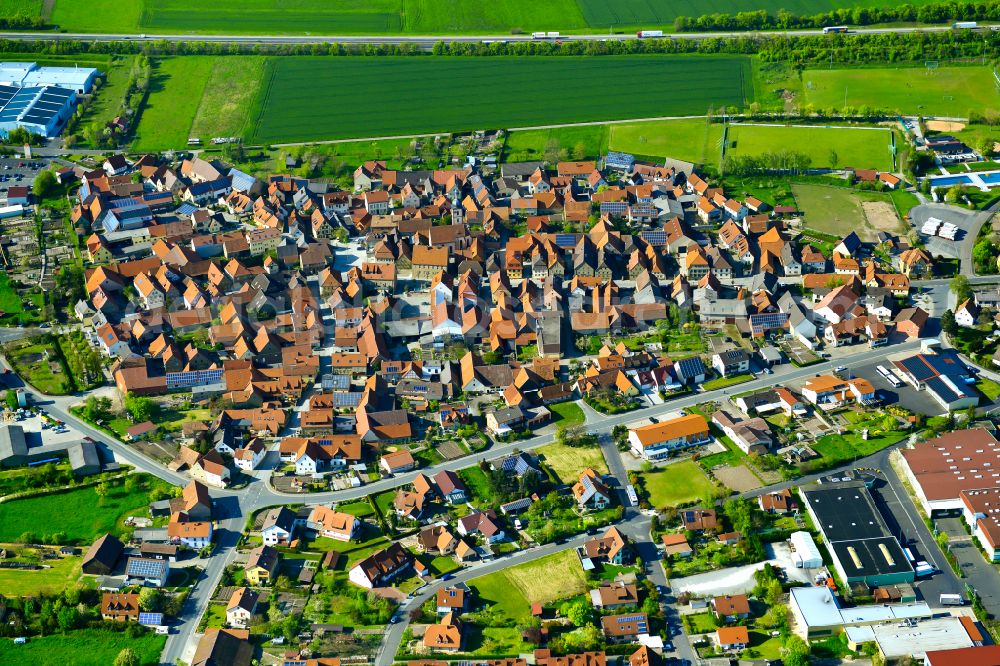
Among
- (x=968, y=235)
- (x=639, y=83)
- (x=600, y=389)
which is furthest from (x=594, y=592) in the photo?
(x=639, y=83)

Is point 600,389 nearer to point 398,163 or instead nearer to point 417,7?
point 398,163

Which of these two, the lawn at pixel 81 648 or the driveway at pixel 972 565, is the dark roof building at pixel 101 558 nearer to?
the lawn at pixel 81 648

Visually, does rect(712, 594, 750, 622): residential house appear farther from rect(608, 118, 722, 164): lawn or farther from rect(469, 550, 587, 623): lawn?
rect(608, 118, 722, 164): lawn

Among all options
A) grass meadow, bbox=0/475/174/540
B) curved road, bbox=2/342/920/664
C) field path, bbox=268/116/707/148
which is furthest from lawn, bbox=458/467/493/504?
field path, bbox=268/116/707/148

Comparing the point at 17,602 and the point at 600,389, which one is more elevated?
the point at 600,389

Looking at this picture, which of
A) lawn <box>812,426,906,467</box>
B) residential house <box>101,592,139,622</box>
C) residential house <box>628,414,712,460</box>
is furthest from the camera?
residential house <box>628,414,712,460</box>

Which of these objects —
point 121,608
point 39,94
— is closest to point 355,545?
point 121,608
